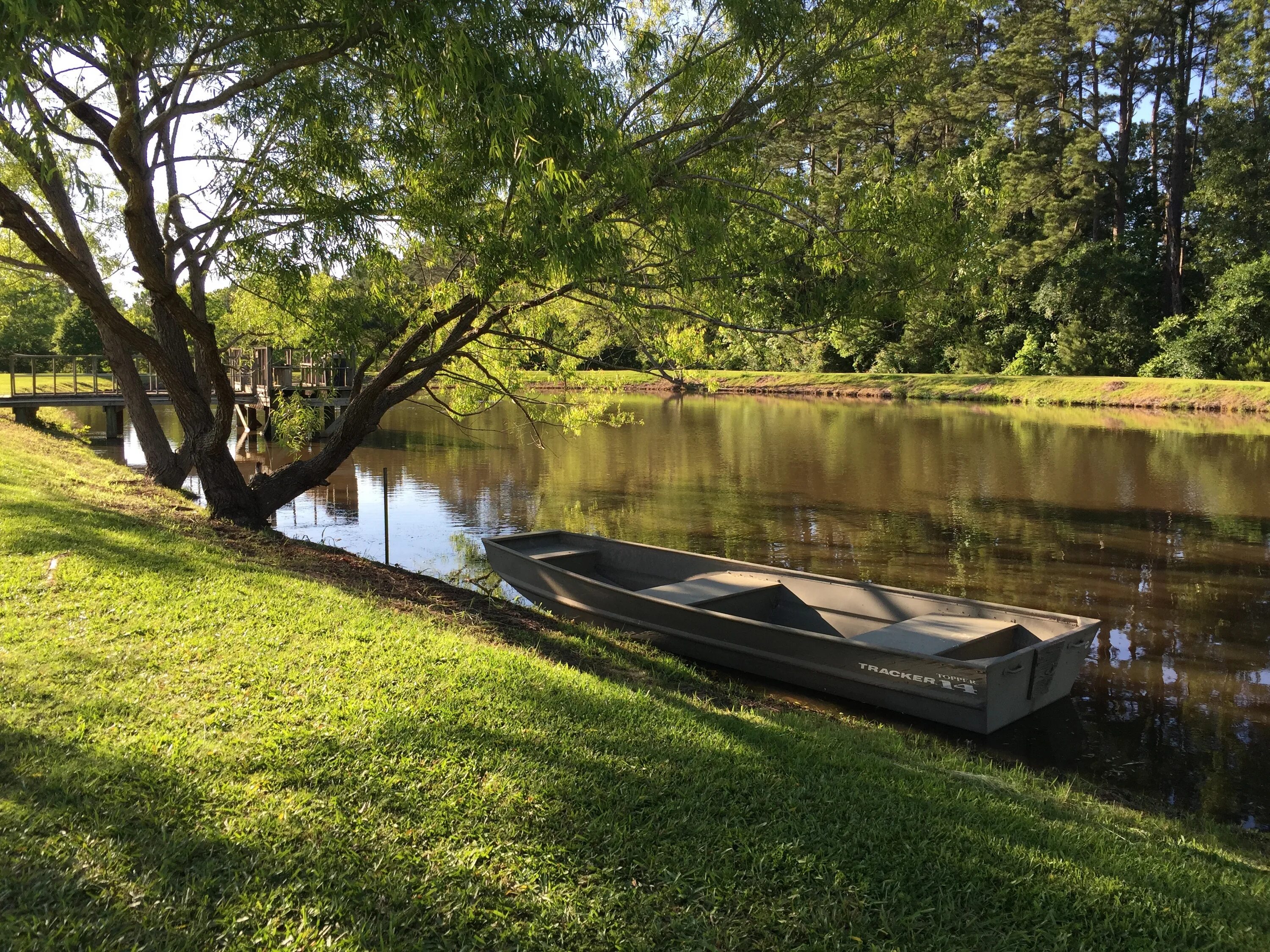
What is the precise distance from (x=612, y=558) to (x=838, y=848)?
8081mm

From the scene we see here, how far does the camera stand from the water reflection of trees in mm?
8258

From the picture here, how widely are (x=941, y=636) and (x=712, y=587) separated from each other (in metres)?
2.74

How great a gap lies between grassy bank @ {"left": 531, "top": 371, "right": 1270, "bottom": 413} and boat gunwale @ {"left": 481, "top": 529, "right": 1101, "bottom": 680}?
17497 mm

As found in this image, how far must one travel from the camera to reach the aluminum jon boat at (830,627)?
7469mm

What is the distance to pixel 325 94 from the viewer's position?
8.79 m

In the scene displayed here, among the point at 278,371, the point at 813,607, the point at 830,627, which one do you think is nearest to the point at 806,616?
the point at 813,607

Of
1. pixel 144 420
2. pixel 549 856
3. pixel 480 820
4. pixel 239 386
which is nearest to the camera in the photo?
pixel 549 856

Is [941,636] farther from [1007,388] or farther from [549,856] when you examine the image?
[1007,388]

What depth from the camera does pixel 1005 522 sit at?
1702 cm

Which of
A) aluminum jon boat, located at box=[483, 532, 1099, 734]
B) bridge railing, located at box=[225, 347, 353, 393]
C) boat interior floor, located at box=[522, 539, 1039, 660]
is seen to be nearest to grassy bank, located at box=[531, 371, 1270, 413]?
bridge railing, located at box=[225, 347, 353, 393]

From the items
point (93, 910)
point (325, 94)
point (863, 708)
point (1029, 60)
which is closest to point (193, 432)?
point (325, 94)

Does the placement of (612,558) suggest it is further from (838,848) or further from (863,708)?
(838,848)

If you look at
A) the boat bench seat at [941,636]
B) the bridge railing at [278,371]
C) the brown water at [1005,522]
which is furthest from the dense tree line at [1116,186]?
the boat bench seat at [941,636]

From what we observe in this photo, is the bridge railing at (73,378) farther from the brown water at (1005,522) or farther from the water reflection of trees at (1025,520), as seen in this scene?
the water reflection of trees at (1025,520)
